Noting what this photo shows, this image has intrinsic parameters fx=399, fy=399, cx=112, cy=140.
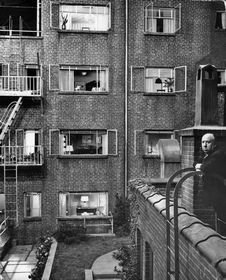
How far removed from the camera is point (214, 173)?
5.52 m

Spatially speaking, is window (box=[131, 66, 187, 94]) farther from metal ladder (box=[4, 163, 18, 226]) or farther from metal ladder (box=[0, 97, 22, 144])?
metal ladder (box=[4, 163, 18, 226])

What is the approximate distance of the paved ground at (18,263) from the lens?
14.5 meters

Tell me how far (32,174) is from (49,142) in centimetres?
183

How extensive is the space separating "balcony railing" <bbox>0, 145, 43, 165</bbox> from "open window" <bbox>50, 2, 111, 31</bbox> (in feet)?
21.4

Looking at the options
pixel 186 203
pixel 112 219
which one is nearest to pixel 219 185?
pixel 186 203

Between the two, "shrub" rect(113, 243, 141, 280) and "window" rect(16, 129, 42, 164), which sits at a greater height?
"window" rect(16, 129, 42, 164)

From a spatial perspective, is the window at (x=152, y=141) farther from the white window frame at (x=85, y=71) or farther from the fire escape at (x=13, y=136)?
the fire escape at (x=13, y=136)

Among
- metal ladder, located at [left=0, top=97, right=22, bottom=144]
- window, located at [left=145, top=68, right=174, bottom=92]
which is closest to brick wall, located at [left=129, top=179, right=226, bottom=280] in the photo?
metal ladder, located at [left=0, top=97, right=22, bottom=144]

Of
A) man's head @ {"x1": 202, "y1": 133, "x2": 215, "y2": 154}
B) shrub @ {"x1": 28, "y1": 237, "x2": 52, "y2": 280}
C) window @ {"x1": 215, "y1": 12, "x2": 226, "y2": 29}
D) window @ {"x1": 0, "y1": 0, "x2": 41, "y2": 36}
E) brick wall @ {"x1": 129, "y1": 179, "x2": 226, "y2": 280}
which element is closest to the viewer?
brick wall @ {"x1": 129, "y1": 179, "x2": 226, "y2": 280}

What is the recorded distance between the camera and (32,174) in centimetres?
2017

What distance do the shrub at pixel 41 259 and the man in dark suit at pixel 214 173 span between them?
29.2 ft

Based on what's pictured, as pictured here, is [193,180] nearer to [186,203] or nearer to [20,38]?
[186,203]

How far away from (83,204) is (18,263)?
5222 millimetres

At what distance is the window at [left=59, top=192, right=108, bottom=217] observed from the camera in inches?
806
